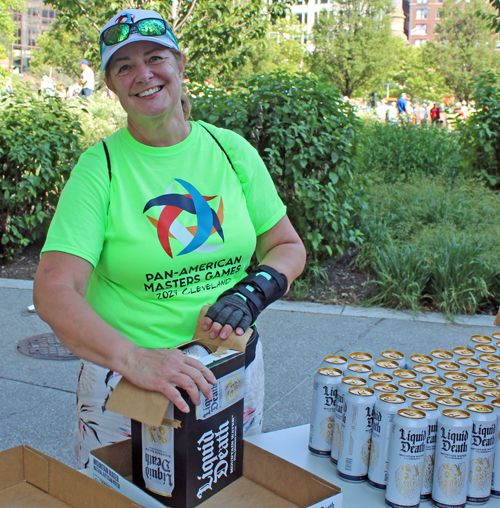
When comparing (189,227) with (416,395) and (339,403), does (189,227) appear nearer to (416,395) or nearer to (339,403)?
(339,403)

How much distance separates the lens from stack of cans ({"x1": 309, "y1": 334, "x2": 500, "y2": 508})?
1573mm

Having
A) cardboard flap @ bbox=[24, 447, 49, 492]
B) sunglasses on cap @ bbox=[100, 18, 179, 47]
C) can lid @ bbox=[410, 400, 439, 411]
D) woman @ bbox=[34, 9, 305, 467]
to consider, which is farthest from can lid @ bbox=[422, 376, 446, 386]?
sunglasses on cap @ bbox=[100, 18, 179, 47]

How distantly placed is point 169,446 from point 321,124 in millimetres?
5276

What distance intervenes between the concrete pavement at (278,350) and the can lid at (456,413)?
7.65ft

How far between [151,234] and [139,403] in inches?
24.1

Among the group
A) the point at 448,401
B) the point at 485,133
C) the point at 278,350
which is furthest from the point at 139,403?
the point at 485,133

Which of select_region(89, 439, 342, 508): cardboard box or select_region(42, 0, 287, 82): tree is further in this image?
select_region(42, 0, 287, 82): tree

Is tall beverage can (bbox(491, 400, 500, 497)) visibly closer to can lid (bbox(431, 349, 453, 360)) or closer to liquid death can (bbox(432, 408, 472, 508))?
liquid death can (bbox(432, 408, 472, 508))

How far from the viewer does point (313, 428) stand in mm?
1894

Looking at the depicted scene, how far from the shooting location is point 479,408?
165cm

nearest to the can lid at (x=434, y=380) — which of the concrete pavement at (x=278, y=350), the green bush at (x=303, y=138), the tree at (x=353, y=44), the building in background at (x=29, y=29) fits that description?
the concrete pavement at (x=278, y=350)

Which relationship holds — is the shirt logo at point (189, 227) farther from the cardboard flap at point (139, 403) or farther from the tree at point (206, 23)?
the tree at point (206, 23)

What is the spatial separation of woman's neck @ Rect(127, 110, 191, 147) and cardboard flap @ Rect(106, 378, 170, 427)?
0.87m

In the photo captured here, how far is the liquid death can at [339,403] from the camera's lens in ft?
5.77
